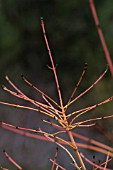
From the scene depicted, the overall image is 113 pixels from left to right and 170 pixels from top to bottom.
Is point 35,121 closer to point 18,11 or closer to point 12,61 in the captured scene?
point 12,61

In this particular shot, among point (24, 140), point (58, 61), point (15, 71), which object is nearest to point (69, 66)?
point (58, 61)

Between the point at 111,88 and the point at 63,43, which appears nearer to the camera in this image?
the point at 111,88

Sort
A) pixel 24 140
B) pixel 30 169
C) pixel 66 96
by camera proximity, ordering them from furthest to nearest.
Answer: pixel 66 96 → pixel 24 140 → pixel 30 169

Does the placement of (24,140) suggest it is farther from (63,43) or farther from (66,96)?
(63,43)

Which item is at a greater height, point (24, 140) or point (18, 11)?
point (18, 11)

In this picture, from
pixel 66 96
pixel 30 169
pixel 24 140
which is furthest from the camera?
pixel 66 96

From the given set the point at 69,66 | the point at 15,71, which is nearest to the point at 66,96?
the point at 69,66

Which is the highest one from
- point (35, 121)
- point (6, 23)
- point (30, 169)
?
point (6, 23)
